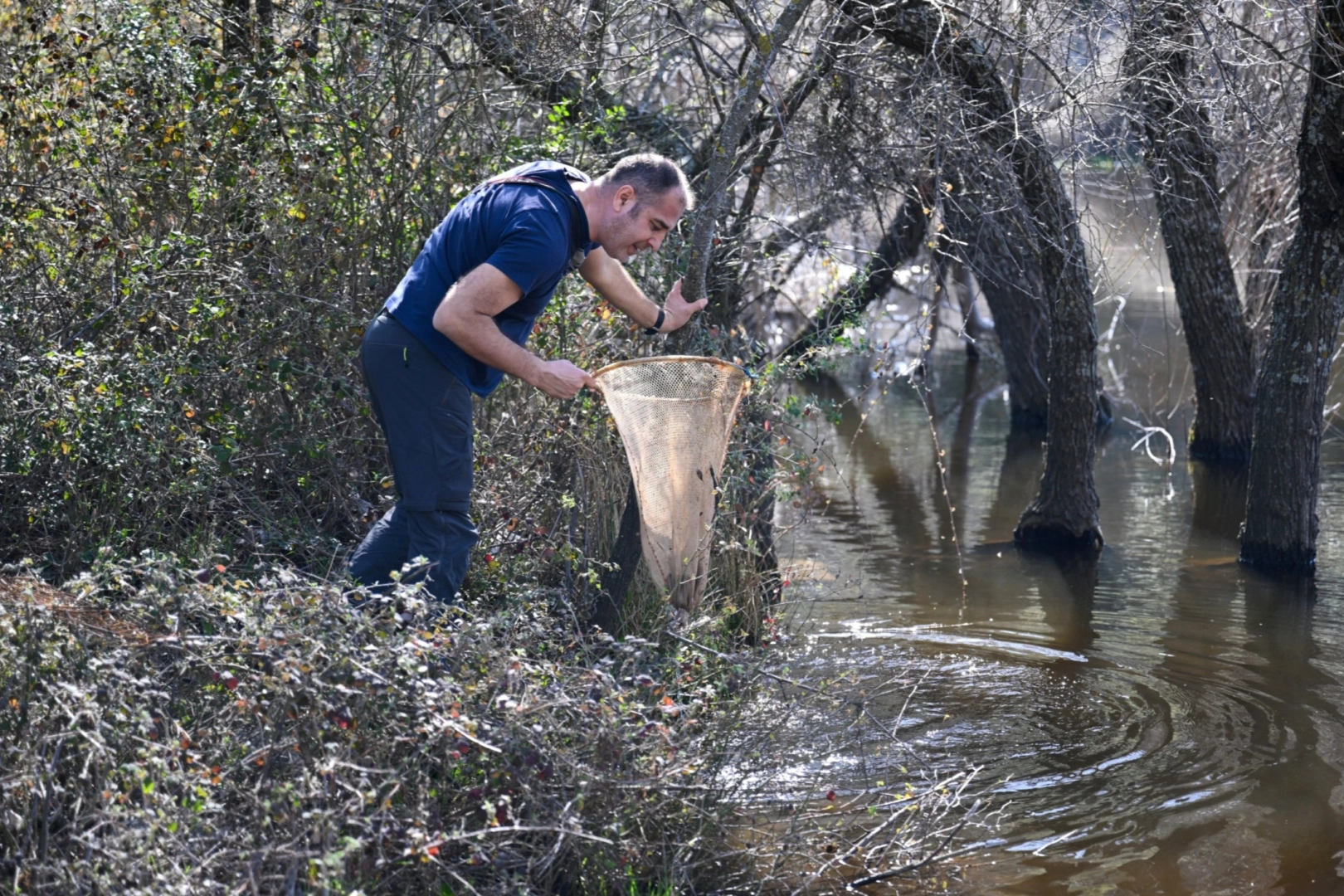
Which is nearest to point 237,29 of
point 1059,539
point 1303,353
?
point 1059,539

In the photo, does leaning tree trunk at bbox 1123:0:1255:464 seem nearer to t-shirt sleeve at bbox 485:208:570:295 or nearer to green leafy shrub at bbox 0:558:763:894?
t-shirt sleeve at bbox 485:208:570:295

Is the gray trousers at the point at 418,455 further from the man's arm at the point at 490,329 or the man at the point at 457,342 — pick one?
the man's arm at the point at 490,329

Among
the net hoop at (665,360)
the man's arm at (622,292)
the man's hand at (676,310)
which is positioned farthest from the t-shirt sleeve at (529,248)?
the man's hand at (676,310)

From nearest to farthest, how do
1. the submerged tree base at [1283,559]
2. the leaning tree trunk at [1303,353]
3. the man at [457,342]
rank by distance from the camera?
the man at [457,342], the leaning tree trunk at [1303,353], the submerged tree base at [1283,559]

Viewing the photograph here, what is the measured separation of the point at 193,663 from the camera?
3498 mm

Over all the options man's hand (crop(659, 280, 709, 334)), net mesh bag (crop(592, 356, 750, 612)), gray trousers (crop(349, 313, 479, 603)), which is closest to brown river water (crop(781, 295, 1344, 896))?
net mesh bag (crop(592, 356, 750, 612))

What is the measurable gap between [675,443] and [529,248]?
34.6 inches

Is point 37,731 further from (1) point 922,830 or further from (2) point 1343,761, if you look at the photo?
(2) point 1343,761

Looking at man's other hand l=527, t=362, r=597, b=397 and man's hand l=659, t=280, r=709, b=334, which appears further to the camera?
man's hand l=659, t=280, r=709, b=334

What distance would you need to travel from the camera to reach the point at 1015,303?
12.7 m

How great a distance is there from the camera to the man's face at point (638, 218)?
423 centimetres

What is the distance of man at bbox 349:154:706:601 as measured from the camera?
410cm

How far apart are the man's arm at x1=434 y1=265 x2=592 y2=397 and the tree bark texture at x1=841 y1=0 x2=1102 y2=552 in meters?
3.20

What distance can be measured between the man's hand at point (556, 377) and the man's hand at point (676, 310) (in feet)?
2.79
